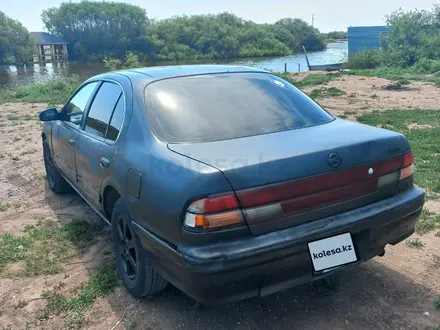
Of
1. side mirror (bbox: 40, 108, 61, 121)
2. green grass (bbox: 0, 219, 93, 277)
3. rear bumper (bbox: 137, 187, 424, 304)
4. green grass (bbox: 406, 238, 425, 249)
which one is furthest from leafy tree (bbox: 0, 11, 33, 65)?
rear bumper (bbox: 137, 187, 424, 304)

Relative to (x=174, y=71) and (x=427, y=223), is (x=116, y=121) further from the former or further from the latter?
(x=427, y=223)

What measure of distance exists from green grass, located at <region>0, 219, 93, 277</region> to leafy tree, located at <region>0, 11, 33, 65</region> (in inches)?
2523

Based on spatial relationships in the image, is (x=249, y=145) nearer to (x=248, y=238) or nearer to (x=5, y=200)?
(x=248, y=238)

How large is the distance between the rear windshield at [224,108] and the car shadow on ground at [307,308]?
1.14m

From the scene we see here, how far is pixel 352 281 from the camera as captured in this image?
3.03 metres

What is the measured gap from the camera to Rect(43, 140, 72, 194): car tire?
504 centimetres

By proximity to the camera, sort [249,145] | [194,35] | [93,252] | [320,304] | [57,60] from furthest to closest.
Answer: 1. [194,35]
2. [57,60]
3. [93,252]
4. [320,304]
5. [249,145]

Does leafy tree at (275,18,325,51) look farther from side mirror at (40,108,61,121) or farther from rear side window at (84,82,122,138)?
rear side window at (84,82,122,138)

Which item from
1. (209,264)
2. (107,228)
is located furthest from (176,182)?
(107,228)

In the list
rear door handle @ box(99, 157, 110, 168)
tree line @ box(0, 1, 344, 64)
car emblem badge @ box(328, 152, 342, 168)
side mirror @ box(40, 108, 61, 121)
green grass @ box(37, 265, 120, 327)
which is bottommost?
green grass @ box(37, 265, 120, 327)

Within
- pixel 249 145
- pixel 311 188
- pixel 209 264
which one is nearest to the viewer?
pixel 209 264

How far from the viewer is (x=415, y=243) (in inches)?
140

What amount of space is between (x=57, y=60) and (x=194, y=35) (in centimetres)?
2509

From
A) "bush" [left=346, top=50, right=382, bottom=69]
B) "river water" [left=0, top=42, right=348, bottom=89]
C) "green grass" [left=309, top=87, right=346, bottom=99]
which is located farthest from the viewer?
"river water" [left=0, top=42, right=348, bottom=89]
